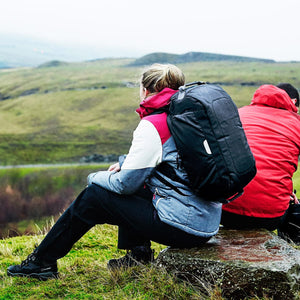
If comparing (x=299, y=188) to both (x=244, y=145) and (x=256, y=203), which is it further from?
(x=244, y=145)

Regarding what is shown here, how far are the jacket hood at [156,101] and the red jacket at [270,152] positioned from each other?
42.7 inches

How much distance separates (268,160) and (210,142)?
3.57 ft

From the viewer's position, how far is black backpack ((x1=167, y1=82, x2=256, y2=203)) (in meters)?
2.77

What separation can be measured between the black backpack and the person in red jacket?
2.44 feet

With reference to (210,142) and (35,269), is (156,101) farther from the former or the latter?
(35,269)

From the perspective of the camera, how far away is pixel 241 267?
9.66ft

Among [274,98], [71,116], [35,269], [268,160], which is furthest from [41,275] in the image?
[71,116]

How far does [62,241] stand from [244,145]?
1804 mm

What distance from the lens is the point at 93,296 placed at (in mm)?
3189

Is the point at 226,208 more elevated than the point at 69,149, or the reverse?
the point at 226,208

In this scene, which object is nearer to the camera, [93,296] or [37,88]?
[93,296]

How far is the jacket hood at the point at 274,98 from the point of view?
3.88 metres

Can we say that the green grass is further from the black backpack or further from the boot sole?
the black backpack

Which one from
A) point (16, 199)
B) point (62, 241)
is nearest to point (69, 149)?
point (16, 199)
